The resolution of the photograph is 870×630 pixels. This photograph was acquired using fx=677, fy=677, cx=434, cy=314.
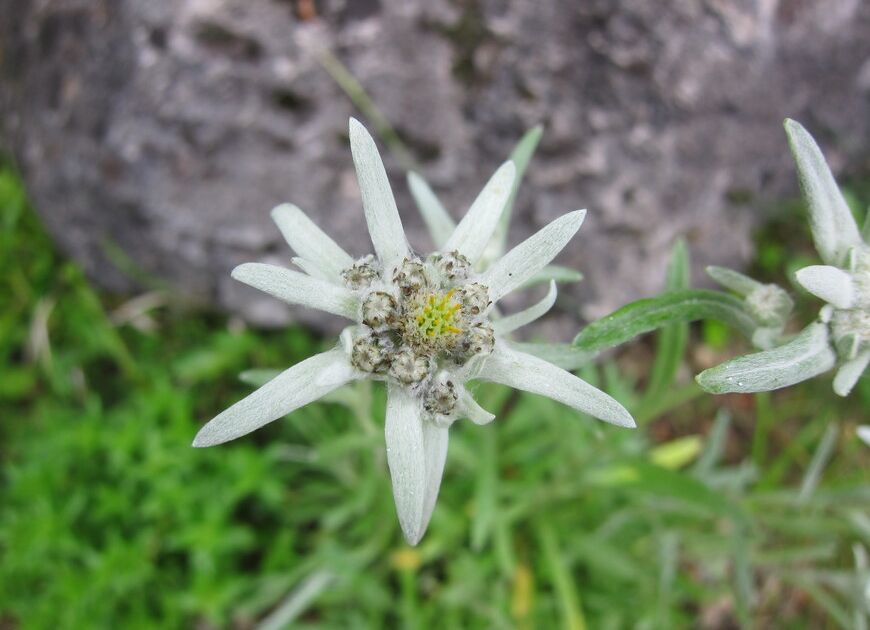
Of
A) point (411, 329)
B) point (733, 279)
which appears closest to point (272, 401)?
point (411, 329)

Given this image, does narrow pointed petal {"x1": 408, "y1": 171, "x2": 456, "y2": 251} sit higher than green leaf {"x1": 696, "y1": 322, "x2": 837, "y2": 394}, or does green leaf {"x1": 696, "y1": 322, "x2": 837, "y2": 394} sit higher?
green leaf {"x1": 696, "y1": 322, "x2": 837, "y2": 394}

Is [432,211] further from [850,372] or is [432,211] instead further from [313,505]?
[313,505]

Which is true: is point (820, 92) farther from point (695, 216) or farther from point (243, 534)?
point (243, 534)

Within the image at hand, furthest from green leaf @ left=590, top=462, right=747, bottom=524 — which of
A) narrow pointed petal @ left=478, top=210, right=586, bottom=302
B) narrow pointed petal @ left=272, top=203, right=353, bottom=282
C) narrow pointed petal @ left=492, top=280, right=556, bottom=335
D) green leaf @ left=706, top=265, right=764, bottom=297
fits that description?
narrow pointed petal @ left=272, top=203, right=353, bottom=282

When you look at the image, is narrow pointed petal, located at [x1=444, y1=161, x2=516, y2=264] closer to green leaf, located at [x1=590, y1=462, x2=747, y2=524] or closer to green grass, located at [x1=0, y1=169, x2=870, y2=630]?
green leaf, located at [x1=590, y1=462, x2=747, y2=524]

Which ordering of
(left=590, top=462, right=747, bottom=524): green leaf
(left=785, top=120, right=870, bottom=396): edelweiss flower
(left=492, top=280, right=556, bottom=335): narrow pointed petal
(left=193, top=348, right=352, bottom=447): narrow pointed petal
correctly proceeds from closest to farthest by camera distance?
(left=193, top=348, right=352, bottom=447): narrow pointed petal
(left=785, top=120, right=870, bottom=396): edelweiss flower
(left=492, top=280, right=556, bottom=335): narrow pointed petal
(left=590, top=462, right=747, bottom=524): green leaf

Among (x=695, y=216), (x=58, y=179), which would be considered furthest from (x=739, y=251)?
(x=58, y=179)
